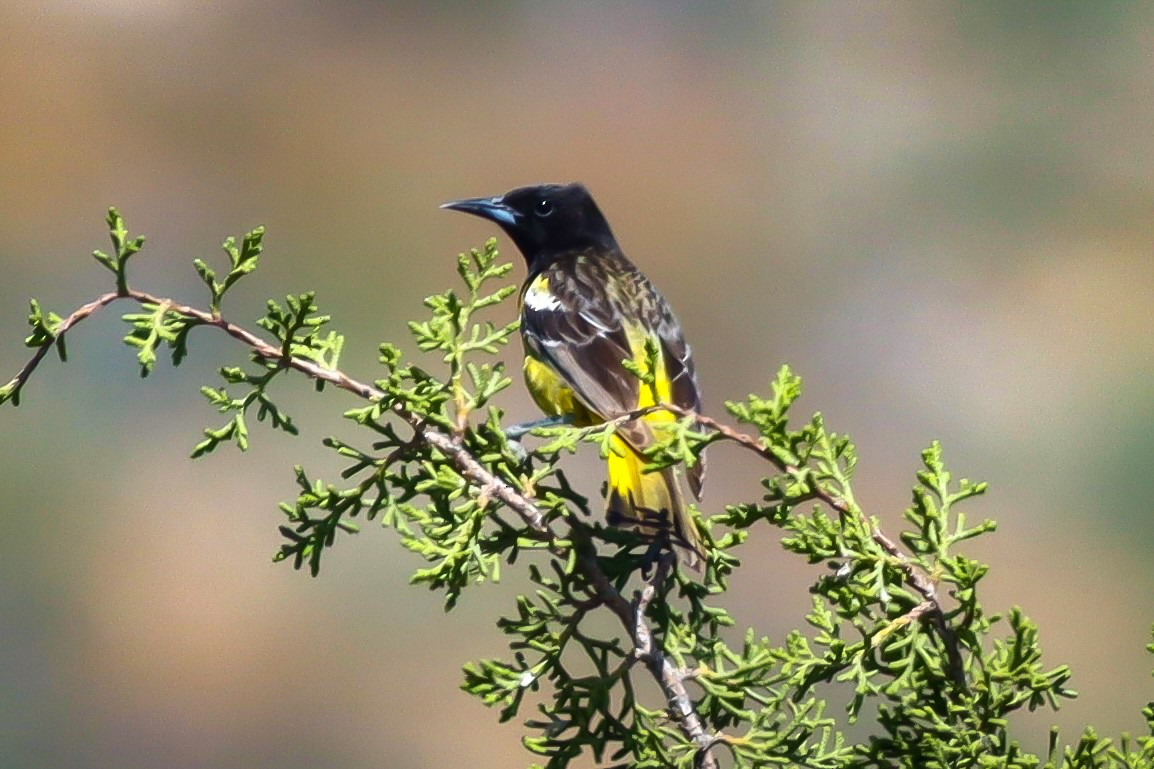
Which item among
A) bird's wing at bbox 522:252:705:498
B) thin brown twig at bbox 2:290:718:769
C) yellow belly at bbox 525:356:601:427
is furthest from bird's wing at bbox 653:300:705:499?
thin brown twig at bbox 2:290:718:769

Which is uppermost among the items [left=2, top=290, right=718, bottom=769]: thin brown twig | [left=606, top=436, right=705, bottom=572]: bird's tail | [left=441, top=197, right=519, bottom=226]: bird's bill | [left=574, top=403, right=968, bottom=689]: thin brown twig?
[left=441, top=197, right=519, bottom=226]: bird's bill

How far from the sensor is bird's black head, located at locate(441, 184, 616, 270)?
7.30 ft

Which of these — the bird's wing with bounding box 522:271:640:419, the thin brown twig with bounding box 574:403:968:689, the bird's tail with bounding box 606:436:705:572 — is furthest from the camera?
the bird's wing with bounding box 522:271:640:419

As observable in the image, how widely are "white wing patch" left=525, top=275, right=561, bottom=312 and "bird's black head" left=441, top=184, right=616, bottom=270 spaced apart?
19 centimetres

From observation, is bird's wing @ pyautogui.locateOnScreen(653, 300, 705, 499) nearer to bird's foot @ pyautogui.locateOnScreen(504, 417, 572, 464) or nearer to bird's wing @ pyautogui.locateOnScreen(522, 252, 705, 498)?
bird's wing @ pyautogui.locateOnScreen(522, 252, 705, 498)

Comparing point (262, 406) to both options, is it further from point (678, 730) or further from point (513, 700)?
point (678, 730)

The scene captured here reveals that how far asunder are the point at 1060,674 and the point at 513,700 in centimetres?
38

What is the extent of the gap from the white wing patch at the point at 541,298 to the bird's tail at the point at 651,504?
53cm

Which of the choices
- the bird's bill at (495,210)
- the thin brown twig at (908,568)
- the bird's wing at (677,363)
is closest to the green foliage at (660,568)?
the thin brown twig at (908,568)

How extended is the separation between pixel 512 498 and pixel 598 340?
2.77 feet

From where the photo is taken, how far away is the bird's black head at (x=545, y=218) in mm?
2227

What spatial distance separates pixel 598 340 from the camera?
1.72m

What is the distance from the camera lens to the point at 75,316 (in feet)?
2.66

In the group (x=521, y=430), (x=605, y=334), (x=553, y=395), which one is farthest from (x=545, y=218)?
(x=521, y=430)
